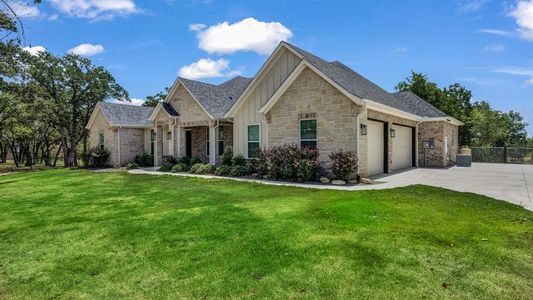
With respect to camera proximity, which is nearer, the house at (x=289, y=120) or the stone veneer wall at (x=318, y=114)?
the stone veneer wall at (x=318, y=114)

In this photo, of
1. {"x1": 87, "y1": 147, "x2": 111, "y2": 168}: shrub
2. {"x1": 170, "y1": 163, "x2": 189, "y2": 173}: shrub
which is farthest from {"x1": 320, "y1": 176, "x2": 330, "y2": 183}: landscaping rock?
{"x1": 87, "y1": 147, "x2": 111, "y2": 168}: shrub

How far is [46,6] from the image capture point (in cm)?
619

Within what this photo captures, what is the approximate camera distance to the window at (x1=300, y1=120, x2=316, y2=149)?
1378 centimetres

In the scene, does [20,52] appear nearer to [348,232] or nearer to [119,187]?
[119,187]

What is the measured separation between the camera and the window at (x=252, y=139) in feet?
55.3

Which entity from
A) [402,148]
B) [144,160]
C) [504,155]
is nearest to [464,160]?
[402,148]

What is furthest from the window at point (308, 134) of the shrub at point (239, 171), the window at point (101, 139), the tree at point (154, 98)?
the tree at point (154, 98)

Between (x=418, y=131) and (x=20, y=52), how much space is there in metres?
27.0

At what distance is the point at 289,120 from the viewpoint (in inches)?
568

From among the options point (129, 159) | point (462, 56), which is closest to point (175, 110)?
point (129, 159)

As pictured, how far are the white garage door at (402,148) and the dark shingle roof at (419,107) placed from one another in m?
1.65

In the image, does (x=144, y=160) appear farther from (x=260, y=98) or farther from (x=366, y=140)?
(x=366, y=140)

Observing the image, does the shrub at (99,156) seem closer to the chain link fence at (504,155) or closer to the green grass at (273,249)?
the green grass at (273,249)

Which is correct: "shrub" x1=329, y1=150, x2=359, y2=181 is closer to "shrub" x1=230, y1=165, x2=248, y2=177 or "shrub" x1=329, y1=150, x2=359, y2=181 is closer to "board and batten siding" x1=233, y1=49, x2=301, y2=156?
"board and batten siding" x1=233, y1=49, x2=301, y2=156
